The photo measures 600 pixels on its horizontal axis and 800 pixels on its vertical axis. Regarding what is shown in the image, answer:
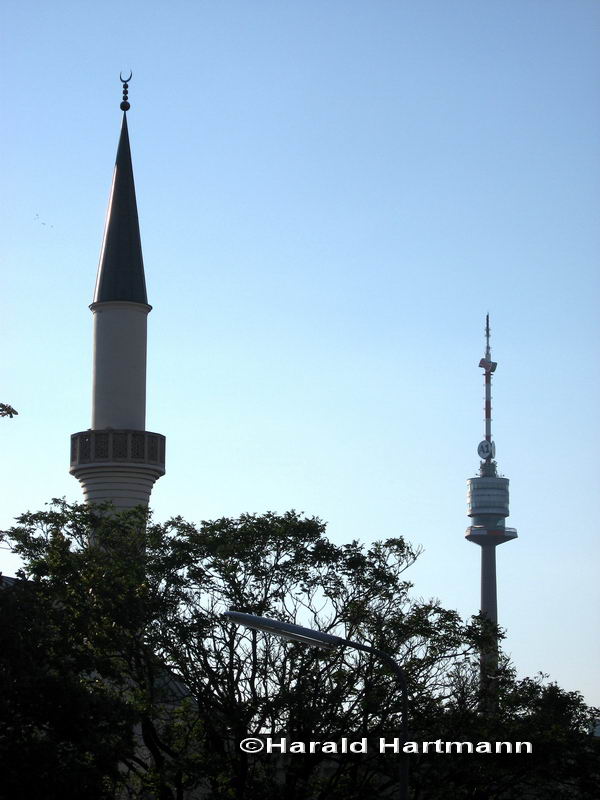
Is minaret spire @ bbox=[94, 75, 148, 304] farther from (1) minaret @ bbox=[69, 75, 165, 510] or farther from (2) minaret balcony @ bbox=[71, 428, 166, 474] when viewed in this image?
(2) minaret balcony @ bbox=[71, 428, 166, 474]

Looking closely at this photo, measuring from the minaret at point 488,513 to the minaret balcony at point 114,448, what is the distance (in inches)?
5160

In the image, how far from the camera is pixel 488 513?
186 meters

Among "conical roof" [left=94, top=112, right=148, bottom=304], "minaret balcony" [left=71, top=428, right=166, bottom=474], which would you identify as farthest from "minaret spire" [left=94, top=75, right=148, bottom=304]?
"minaret balcony" [left=71, top=428, right=166, bottom=474]

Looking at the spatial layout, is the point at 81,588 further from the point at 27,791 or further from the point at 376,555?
the point at 27,791

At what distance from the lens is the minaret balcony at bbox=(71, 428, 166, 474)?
53.2m

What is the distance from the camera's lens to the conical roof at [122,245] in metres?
Answer: 55.3

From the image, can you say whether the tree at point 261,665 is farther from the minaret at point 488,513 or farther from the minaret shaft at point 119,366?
the minaret at point 488,513

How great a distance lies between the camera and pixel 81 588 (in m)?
38.6

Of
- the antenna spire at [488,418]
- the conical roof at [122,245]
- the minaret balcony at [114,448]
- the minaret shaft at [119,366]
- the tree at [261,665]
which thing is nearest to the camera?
the tree at [261,665]

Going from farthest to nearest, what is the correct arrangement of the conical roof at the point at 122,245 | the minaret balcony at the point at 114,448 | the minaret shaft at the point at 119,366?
the conical roof at the point at 122,245, the minaret shaft at the point at 119,366, the minaret balcony at the point at 114,448

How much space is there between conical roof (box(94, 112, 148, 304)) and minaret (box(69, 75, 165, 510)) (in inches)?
1.4

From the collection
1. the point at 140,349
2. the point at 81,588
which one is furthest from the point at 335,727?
the point at 140,349

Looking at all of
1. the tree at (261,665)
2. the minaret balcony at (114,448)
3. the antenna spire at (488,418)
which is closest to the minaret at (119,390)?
the minaret balcony at (114,448)

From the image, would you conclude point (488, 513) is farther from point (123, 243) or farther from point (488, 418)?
point (123, 243)
